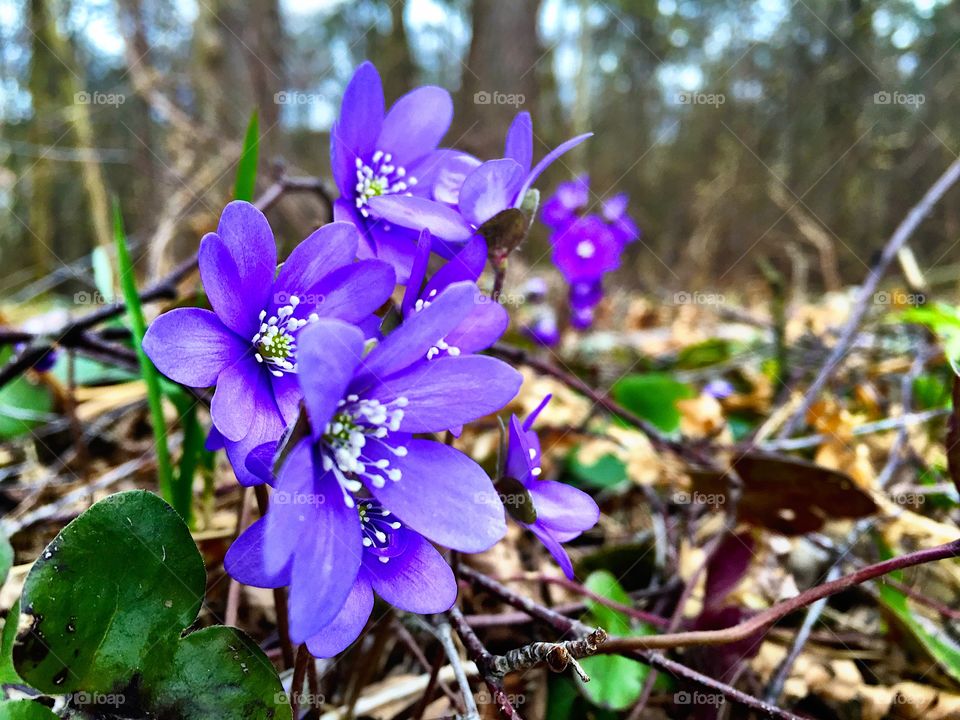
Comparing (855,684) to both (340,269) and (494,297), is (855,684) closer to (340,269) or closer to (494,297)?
(494,297)

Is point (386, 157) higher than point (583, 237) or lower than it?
higher

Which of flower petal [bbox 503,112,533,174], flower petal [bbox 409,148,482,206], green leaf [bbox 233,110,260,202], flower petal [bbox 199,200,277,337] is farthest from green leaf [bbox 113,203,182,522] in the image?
flower petal [bbox 503,112,533,174]

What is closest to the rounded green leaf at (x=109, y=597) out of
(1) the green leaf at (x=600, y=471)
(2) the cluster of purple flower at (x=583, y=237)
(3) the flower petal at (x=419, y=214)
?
(3) the flower petal at (x=419, y=214)

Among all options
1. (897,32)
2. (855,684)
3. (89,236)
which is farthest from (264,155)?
(89,236)

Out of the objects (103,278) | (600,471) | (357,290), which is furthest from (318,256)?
(600,471)

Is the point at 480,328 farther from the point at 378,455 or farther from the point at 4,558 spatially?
the point at 4,558

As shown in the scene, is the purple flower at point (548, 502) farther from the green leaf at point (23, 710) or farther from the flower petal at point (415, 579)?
the green leaf at point (23, 710)

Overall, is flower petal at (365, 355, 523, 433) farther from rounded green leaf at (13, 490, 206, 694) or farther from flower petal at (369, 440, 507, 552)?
rounded green leaf at (13, 490, 206, 694)
